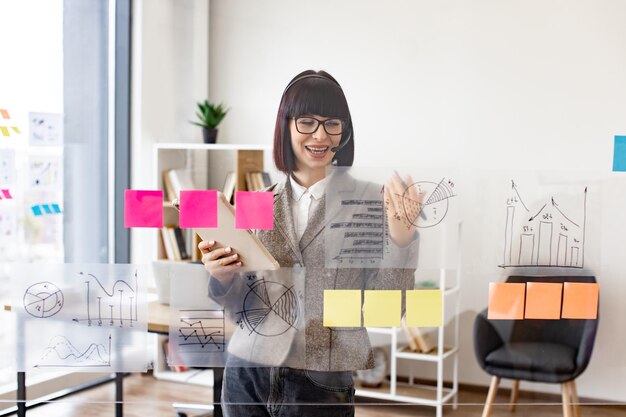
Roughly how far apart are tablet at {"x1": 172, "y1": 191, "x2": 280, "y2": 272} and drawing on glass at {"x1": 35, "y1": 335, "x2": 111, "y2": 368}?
1.16ft

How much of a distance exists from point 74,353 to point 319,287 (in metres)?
0.58

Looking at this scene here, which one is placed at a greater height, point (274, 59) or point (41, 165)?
point (274, 59)

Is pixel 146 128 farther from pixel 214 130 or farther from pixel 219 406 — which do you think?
pixel 219 406

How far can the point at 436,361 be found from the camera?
1449 mm

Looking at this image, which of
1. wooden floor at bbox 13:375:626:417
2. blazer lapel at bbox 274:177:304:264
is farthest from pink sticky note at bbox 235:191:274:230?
wooden floor at bbox 13:375:626:417

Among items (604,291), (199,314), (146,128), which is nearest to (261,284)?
(199,314)

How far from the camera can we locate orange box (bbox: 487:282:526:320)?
142cm

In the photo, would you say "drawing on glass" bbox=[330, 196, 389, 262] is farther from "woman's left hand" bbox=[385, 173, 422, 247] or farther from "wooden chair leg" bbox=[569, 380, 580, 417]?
"wooden chair leg" bbox=[569, 380, 580, 417]

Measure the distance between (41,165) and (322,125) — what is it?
64 centimetres

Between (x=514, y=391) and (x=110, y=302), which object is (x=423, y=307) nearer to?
(x=514, y=391)

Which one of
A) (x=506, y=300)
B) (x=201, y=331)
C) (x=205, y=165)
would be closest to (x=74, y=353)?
(x=201, y=331)

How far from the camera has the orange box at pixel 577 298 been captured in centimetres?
141

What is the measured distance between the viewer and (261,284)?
139 cm

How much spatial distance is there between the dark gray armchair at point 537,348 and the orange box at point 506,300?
0.5 inches
